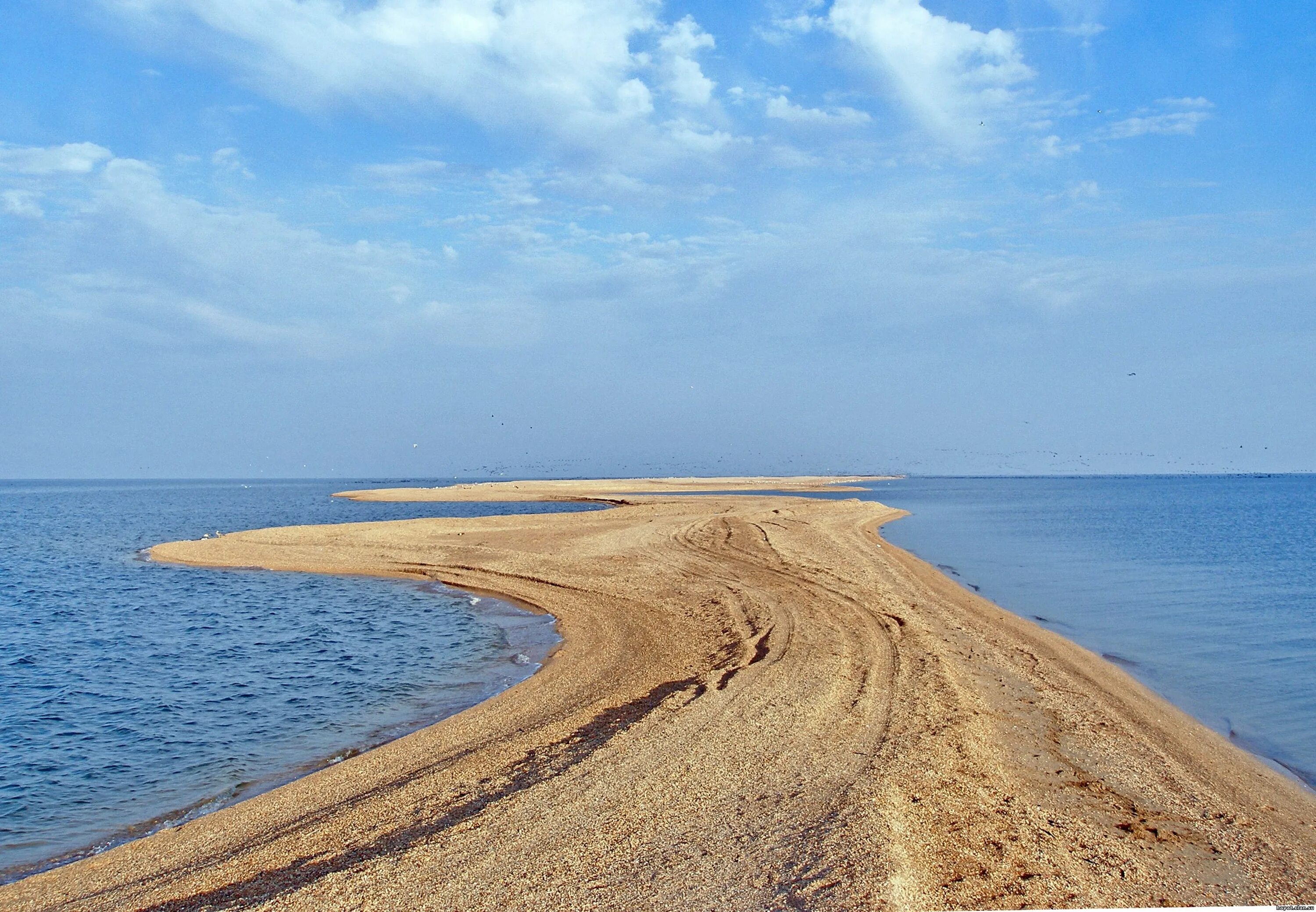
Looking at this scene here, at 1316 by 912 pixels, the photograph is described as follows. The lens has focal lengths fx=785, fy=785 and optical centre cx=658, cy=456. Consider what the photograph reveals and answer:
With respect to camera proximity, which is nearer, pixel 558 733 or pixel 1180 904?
pixel 1180 904

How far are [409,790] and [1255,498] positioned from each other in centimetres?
12332

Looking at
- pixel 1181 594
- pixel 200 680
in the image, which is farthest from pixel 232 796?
pixel 1181 594

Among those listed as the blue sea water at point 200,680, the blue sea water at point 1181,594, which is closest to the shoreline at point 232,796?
the blue sea water at point 200,680

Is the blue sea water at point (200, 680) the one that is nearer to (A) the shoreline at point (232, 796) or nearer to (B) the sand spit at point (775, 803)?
(A) the shoreline at point (232, 796)

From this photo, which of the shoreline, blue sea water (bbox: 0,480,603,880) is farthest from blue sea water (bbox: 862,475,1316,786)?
blue sea water (bbox: 0,480,603,880)

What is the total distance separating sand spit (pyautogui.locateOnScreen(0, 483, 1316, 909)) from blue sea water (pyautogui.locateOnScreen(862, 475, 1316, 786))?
140cm

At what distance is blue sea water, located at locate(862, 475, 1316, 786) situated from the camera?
12.8 meters

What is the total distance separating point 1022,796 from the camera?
313 inches

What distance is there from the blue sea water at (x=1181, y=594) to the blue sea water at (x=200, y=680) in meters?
12.2

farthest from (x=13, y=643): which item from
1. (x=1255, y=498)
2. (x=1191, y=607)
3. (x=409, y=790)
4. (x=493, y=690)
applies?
(x=1255, y=498)

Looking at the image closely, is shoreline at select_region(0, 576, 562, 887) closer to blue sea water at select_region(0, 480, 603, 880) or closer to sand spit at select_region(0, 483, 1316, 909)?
blue sea water at select_region(0, 480, 603, 880)

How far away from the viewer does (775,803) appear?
300 inches

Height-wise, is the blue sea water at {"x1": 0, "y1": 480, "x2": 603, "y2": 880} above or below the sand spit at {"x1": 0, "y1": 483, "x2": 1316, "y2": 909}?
below

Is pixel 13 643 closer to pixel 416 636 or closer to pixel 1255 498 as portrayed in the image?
pixel 416 636
